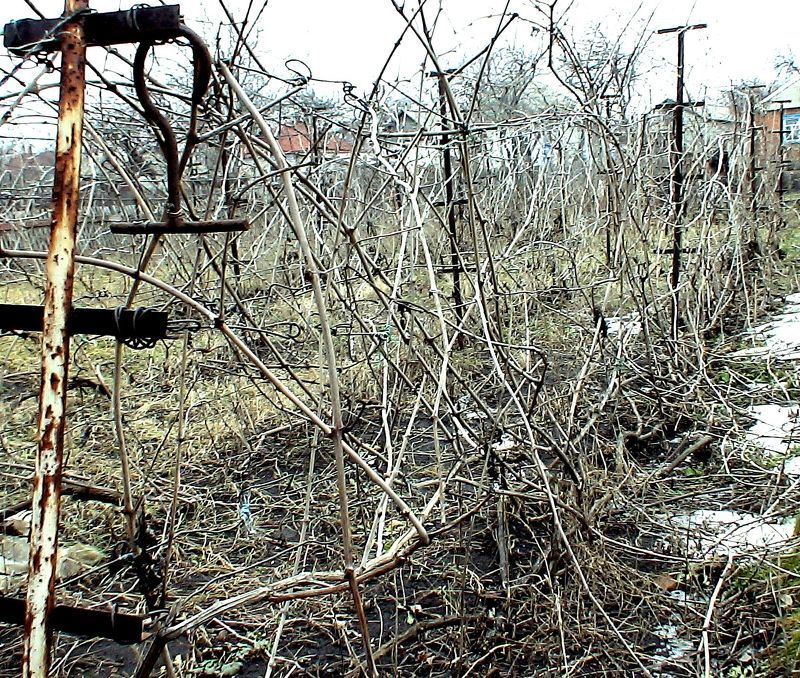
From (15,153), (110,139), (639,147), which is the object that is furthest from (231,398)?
(639,147)

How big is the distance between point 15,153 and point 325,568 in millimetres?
2856

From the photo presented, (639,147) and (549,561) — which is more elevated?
(639,147)

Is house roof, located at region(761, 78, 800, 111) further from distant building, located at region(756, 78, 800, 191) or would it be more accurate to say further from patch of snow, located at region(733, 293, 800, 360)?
patch of snow, located at region(733, 293, 800, 360)

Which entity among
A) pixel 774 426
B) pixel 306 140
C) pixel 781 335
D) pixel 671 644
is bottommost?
pixel 671 644

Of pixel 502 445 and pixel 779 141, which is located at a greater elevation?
pixel 779 141

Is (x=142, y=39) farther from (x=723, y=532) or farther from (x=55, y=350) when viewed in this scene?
(x=723, y=532)

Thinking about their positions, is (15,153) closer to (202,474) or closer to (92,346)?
(202,474)

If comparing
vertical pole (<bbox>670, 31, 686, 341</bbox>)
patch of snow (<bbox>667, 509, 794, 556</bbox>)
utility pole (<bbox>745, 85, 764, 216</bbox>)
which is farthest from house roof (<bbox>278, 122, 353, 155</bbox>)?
utility pole (<bbox>745, 85, 764, 216</bbox>)

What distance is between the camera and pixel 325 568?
326cm

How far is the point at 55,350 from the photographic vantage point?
1.33 meters

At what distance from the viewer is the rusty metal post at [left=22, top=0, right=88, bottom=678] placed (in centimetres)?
129

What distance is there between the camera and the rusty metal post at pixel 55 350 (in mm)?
1292

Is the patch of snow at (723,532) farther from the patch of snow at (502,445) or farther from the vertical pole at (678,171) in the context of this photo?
the vertical pole at (678,171)

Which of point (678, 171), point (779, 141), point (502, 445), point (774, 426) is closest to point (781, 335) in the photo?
point (678, 171)
